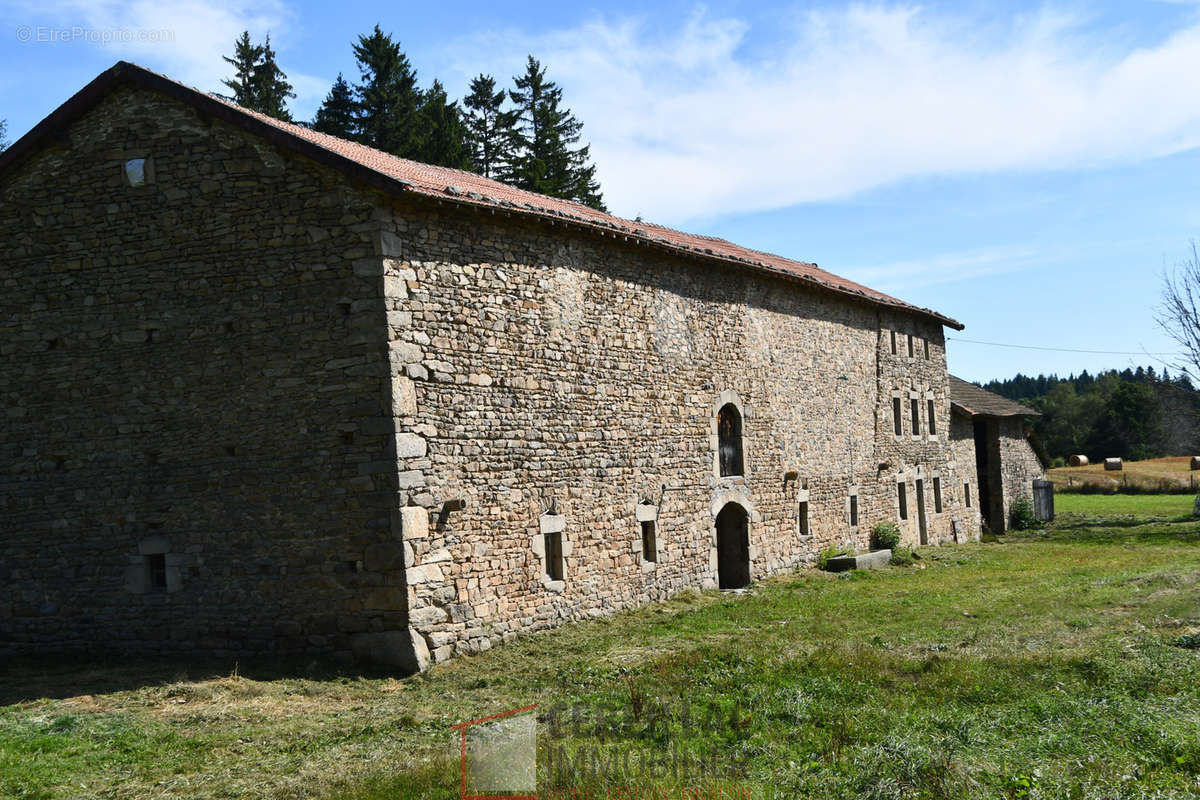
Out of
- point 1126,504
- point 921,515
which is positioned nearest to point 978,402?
point 921,515

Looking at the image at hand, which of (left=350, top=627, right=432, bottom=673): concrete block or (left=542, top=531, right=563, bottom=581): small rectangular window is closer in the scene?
(left=350, top=627, right=432, bottom=673): concrete block

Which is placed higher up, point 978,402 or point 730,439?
point 978,402

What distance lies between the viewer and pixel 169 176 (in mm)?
11367

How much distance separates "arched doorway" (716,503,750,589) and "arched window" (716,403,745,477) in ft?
2.39

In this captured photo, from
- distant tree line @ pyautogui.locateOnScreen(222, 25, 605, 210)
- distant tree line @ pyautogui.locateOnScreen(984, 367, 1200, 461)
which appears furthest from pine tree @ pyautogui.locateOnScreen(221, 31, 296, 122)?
distant tree line @ pyautogui.locateOnScreen(984, 367, 1200, 461)

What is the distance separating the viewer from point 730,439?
1702 cm

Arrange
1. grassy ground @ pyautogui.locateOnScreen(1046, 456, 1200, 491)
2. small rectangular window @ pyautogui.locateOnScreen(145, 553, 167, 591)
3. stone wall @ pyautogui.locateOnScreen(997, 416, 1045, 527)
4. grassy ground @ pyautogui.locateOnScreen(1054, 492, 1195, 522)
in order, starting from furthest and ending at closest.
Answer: grassy ground @ pyautogui.locateOnScreen(1046, 456, 1200, 491) → grassy ground @ pyautogui.locateOnScreen(1054, 492, 1195, 522) → stone wall @ pyautogui.locateOnScreen(997, 416, 1045, 527) → small rectangular window @ pyautogui.locateOnScreen(145, 553, 167, 591)

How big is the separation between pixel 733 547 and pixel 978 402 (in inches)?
691

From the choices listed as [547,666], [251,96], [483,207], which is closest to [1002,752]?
[547,666]

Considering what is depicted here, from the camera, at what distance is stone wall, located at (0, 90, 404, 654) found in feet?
34.9

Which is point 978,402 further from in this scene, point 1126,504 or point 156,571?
point 156,571

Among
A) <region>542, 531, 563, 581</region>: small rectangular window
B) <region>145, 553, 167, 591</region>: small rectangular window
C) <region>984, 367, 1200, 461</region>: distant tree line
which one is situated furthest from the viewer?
<region>984, 367, 1200, 461</region>: distant tree line

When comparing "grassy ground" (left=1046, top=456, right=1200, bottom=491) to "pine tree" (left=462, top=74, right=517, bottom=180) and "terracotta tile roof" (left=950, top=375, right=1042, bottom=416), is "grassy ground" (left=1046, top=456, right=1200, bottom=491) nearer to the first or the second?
"terracotta tile roof" (left=950, top=375, right=1042, bottom=416)

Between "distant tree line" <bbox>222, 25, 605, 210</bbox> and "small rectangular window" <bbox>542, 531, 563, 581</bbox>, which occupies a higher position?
"distant tree line" <bbox>222, 25, 605, 210</bbox>
